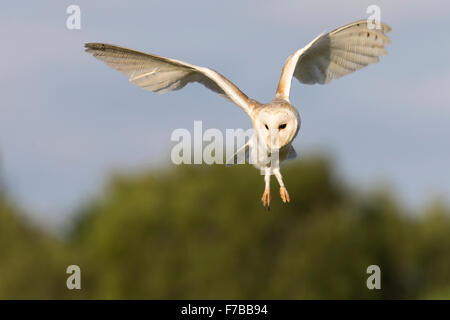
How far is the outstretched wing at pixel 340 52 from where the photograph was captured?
26.7 feet

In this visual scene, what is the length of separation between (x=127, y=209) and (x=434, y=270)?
46.3 ft

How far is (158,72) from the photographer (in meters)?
8.02

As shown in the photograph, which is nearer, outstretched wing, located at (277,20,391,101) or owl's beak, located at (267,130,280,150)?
owl's beak, located at (267,130,280,150)

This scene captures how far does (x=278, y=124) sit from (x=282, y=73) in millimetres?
1100

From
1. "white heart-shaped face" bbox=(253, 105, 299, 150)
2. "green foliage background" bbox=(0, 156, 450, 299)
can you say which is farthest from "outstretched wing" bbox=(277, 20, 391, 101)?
"green foliage background" bbox=(0, 156, 450, 299)

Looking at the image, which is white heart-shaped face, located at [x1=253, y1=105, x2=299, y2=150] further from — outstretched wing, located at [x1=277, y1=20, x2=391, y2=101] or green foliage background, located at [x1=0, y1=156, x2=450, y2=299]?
green foliage background, located at [x1=0, y1=156, x2=450, y2=299]

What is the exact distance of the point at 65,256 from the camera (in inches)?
1486

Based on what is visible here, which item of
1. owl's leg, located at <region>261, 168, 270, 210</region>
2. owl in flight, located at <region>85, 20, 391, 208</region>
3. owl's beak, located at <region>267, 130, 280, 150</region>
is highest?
owl in flight, located at <region>85, 20, 391, 208</region>

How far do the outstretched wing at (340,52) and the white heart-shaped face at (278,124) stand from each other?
3.44 ft

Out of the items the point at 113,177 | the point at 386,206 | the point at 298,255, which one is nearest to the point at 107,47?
the point at 298,255

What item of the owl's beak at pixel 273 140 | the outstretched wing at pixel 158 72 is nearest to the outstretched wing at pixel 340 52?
the outstretched wing at pixel 158 72

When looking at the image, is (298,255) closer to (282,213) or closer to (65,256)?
(282,213)

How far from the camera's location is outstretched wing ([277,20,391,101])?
8.15 metres

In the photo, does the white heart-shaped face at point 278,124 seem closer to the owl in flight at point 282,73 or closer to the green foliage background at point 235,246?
the owl in flight at point 282,73
